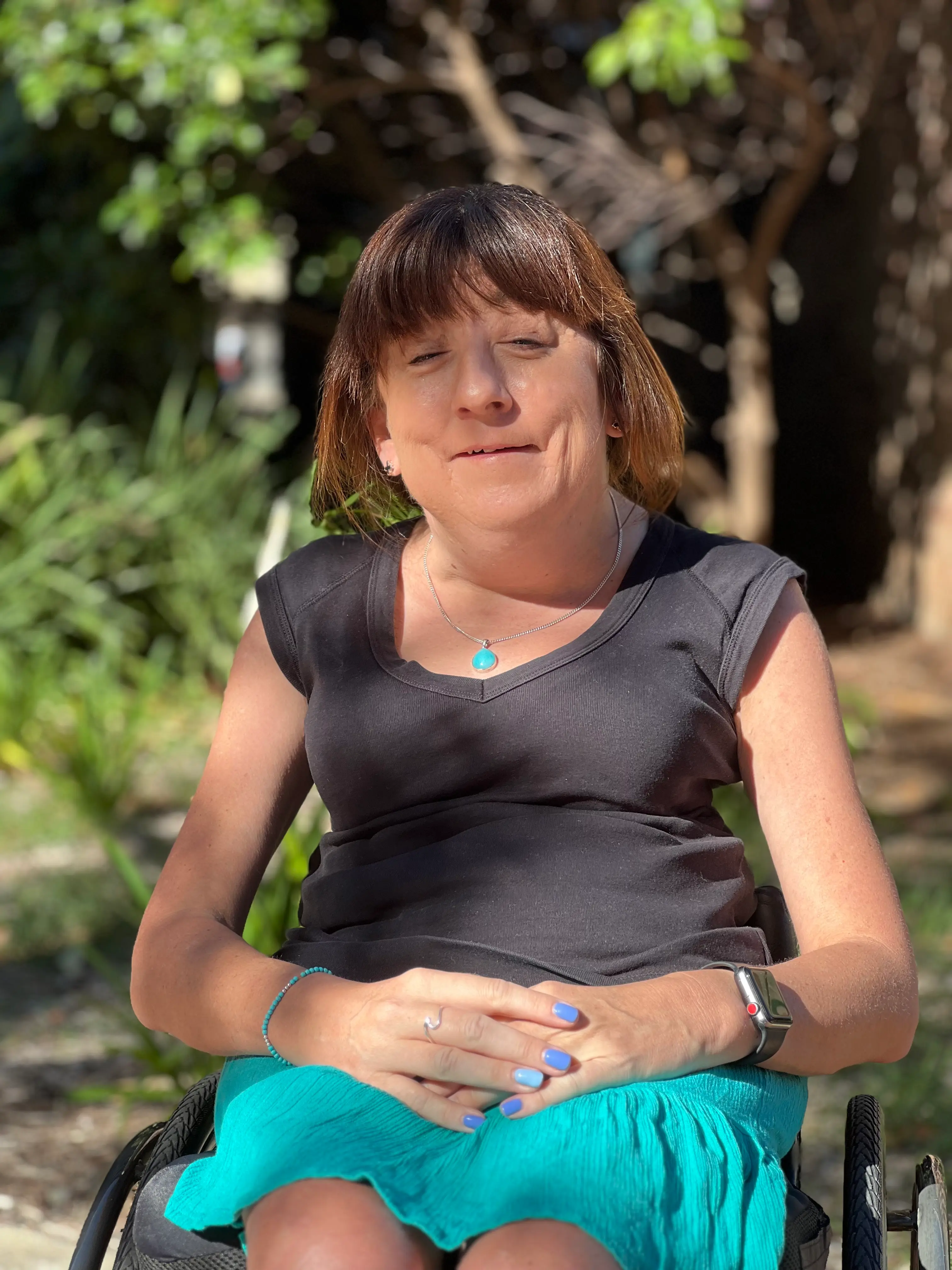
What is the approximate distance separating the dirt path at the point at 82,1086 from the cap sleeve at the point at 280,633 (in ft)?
4.33

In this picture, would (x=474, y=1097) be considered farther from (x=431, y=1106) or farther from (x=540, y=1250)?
(x=540, y=1250)

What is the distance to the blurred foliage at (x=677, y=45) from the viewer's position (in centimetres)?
443

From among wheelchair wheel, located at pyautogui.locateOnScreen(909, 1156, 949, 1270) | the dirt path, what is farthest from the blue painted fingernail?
the dirt path

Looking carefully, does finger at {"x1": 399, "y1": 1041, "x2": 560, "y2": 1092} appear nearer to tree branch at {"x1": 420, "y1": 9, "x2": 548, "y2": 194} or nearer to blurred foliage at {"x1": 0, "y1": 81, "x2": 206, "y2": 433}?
tree branch at {"x1": 420, "y1": 9, "x2": 548, "y2": 194}

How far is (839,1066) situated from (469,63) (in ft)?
18.3

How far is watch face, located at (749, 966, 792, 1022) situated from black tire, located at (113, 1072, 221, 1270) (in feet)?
2.16

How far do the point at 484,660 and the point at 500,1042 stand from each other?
51 cm

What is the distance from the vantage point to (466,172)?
23.5 feet

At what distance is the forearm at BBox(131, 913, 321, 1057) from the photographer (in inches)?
61.9

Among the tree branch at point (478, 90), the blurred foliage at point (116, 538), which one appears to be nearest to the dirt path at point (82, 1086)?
the blurred foliage at point (116, 538)

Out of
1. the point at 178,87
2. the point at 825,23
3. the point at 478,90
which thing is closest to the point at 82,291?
the point at 178,87

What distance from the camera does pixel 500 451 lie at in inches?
66.4

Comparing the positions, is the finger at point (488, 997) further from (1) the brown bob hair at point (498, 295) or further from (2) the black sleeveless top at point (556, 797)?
(1) the brown bob hair at point (498, 295)

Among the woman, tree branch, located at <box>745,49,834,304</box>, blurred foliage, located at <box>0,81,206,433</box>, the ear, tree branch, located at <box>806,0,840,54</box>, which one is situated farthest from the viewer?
blurred foliage, located at <box>0,81,206,433</box>
